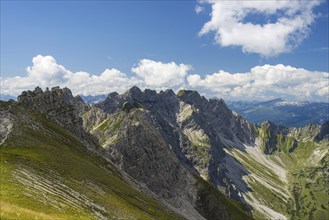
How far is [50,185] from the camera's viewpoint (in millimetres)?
63094

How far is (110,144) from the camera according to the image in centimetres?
17350

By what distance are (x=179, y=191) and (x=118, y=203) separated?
323ft

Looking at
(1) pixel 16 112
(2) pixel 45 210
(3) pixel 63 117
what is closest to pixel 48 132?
(1) pixel 16 112

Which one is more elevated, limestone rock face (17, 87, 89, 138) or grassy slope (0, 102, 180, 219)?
limestone rock face (17, 87, 89, 138)

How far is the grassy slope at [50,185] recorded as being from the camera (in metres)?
48.6

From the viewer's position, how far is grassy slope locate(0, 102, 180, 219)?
48.6 meters

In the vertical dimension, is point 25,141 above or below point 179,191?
above

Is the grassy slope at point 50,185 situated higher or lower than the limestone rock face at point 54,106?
lower

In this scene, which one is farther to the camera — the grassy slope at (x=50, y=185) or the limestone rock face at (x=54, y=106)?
the limestone rock face at (x=54, y=106)

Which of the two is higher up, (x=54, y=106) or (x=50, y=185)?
(x=54, y=106)

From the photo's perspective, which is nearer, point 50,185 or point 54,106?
point 50,185

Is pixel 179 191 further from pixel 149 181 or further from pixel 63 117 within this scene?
pixel 63 117

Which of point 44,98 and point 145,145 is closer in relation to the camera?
point 44,98

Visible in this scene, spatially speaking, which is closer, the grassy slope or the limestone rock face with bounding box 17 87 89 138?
the grassy slope
